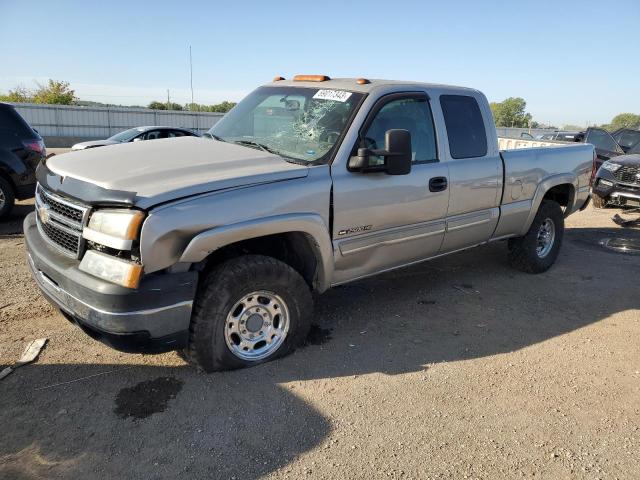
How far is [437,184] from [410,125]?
1.82 ft

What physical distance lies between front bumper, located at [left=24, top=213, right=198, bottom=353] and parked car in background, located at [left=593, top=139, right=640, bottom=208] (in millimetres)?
9623

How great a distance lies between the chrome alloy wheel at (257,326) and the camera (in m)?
3.38

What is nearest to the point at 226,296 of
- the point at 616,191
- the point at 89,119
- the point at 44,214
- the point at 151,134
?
the point at 44,214

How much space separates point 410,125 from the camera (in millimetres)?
4273

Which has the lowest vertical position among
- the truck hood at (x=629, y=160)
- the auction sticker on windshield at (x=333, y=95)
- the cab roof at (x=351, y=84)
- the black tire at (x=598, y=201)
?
the black tire at (x=598, y=201)

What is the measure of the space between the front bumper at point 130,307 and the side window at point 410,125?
184 centimetres

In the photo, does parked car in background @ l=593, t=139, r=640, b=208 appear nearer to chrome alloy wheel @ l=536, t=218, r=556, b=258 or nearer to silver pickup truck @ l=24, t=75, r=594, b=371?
chrome alloy wheel @ l=536, t=218, r=556, b=258

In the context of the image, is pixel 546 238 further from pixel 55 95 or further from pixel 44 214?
pixel 55 95

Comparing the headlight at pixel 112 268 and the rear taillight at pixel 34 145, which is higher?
the rear taillight at pixel 34 145

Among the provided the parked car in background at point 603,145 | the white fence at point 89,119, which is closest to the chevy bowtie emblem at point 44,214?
the parked car in background at point 603,145

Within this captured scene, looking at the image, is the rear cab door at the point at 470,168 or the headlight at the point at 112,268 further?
the rear cab door at the point at 470,168

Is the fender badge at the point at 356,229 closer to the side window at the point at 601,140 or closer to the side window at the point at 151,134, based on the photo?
the side window at the point at 601,140

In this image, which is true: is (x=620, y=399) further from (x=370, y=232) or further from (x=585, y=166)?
(x=585, y=166)

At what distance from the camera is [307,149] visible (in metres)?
3.80
